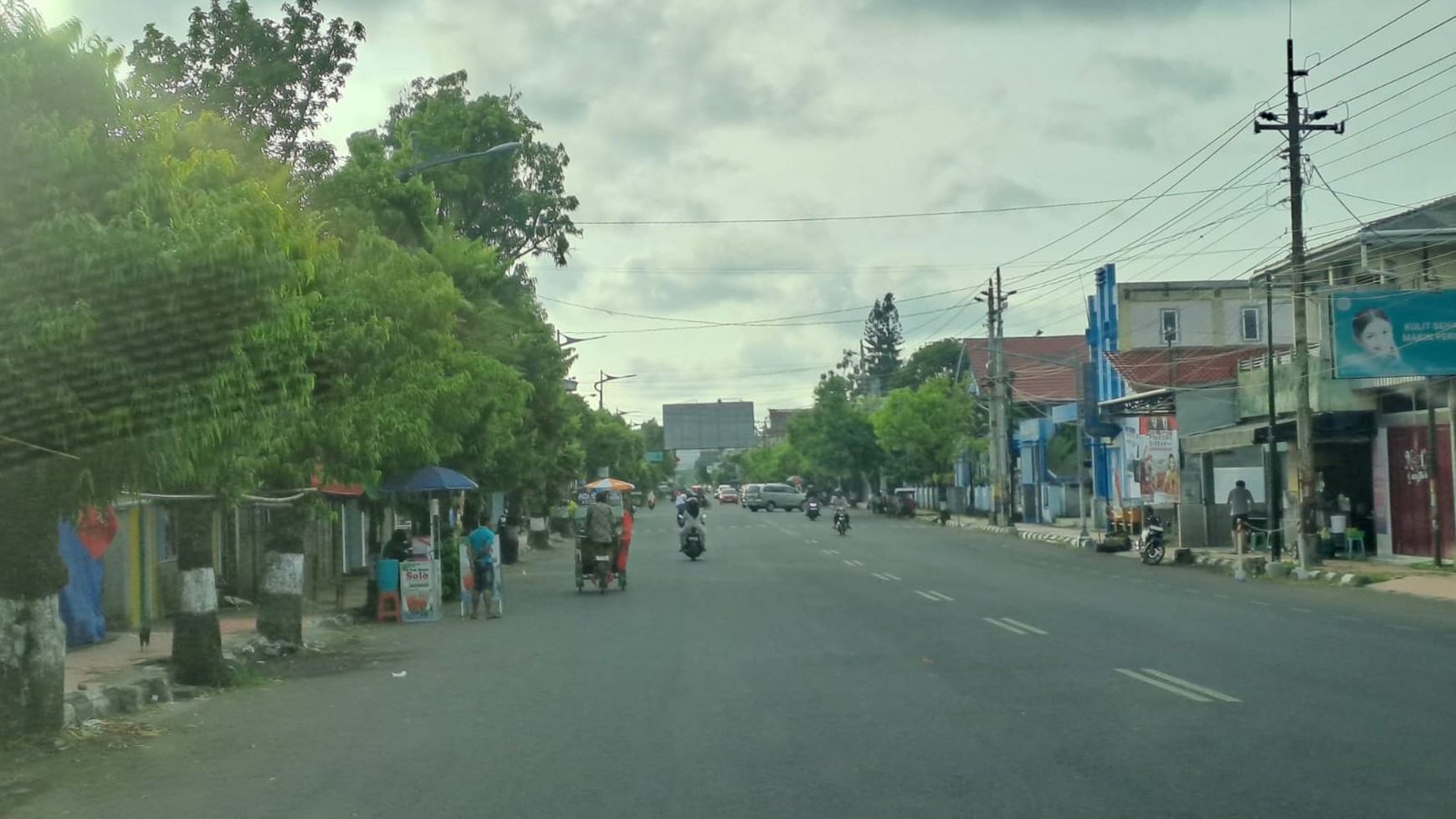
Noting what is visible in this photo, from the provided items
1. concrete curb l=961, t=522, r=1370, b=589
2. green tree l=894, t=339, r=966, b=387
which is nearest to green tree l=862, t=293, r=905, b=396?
green tree l=894, t=339, r=966, b=387

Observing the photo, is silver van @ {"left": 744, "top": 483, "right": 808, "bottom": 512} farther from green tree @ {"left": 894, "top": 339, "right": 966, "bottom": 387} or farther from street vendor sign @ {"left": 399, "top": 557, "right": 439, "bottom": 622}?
street vendor sign @ {"left": 399, "top": 557, "right": 439, "bottom": 622}

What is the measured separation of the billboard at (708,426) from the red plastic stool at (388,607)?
243 feet

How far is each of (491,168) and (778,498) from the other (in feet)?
180

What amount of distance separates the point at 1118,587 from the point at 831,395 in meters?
67.7

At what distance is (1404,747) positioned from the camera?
9.45m

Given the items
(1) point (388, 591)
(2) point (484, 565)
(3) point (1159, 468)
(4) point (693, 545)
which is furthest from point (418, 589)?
(3) point (1159, 468)

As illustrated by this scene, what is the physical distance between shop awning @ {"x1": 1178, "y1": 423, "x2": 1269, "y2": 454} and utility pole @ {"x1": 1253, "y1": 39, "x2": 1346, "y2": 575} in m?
5.49

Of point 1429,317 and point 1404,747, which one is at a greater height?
point 1429,317

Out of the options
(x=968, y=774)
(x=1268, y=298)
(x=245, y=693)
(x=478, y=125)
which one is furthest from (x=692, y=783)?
(x=478, y=125)

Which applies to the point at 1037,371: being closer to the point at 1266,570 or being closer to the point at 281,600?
the point at 1266,570

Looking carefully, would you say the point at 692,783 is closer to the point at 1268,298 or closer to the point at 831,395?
the point at 1268,298

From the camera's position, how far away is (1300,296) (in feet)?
99.8

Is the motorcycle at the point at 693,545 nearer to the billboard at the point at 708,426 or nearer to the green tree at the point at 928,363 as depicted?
the billboard at the point at 708,426

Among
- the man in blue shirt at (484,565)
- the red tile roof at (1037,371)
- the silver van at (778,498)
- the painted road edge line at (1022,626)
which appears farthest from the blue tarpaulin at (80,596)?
the silver van at (778,498)
